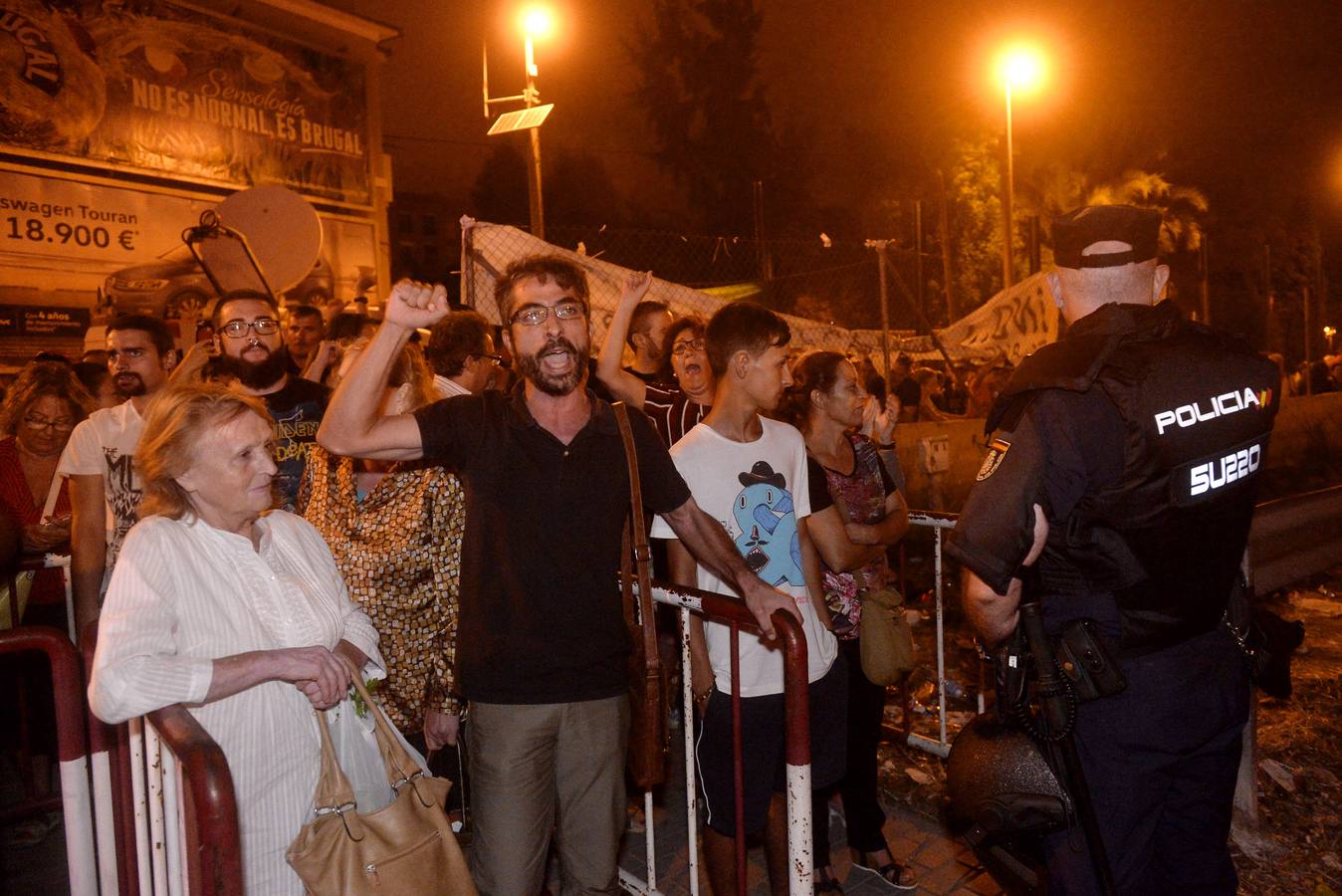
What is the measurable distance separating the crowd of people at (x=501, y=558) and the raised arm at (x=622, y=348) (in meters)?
0.04

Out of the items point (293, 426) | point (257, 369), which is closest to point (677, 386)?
point (293, 426)

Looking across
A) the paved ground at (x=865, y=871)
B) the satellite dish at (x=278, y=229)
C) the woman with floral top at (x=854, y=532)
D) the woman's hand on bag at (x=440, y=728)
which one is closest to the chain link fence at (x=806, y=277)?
the satellite dish at (x=278, y=229)

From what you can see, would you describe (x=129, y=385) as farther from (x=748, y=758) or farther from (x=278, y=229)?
(x=278, y=229)

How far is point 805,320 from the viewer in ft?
39.9

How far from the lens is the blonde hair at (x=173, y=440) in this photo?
2.57m

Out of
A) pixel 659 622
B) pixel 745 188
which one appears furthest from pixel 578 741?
pixel 745 188

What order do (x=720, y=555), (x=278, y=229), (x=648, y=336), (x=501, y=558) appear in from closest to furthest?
(x=501, y=558) < (x=720, y=555) < (x=648, y=336) < (x=278, y=229)

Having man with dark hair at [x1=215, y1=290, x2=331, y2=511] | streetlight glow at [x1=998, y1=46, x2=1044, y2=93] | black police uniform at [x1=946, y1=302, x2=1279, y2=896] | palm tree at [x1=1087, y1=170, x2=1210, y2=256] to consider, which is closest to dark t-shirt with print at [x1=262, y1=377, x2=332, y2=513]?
man with dark hair at [x1=215, y1=290, x2=331, y2=511]

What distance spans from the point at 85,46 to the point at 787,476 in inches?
576

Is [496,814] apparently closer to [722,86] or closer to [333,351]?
[333,351]

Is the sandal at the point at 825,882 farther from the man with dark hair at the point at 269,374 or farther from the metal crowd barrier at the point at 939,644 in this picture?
the man with dark hair at the point at 269,374

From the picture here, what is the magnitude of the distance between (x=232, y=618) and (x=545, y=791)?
1067mm

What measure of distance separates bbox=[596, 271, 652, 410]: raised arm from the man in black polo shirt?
3.10 feet

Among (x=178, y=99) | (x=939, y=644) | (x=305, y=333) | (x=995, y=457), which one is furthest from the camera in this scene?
(x=178, y=99)
